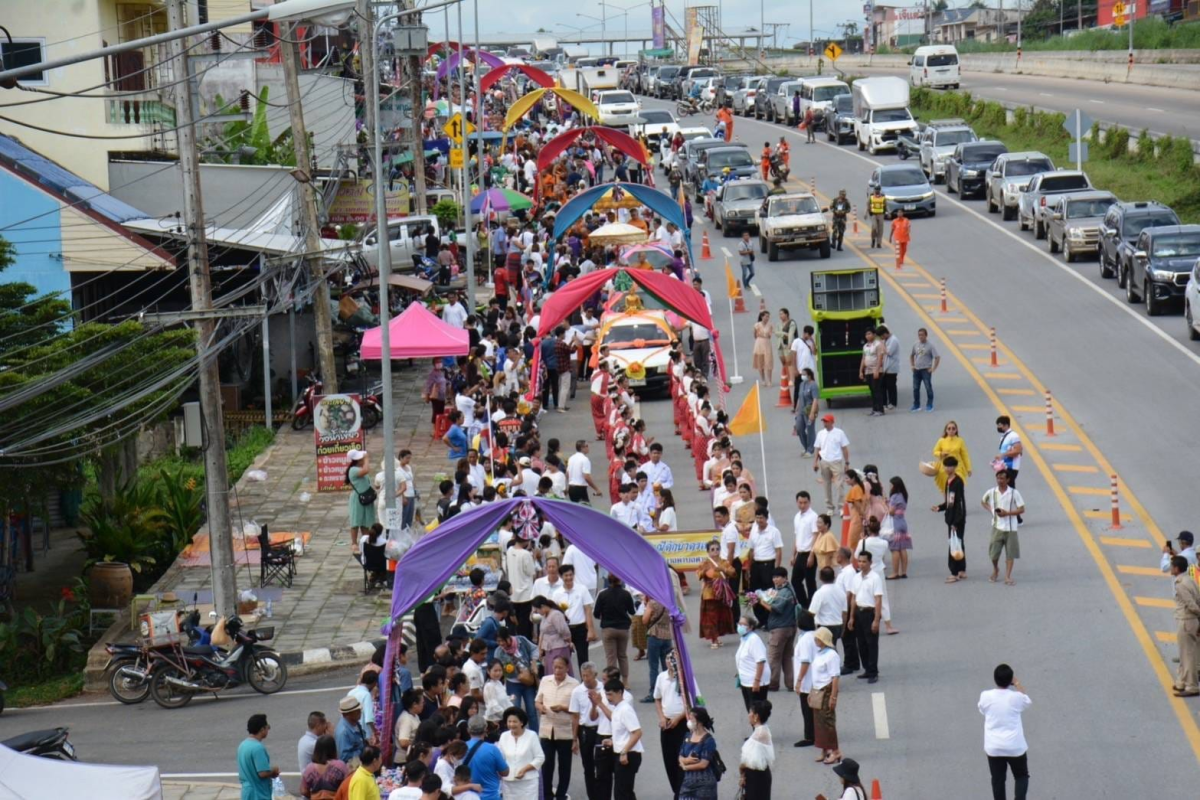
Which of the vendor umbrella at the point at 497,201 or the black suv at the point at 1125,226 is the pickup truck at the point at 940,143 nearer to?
the vendor umbrella at the point at 497,201

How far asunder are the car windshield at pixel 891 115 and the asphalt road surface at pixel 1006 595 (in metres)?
24.7

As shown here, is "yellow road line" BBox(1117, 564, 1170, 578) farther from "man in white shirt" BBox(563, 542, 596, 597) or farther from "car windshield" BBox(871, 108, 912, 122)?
"car windshield" BBox(871, 108, 912, 122)

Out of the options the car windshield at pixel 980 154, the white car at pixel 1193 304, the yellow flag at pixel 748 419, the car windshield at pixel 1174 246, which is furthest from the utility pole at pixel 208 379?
the car windshield at pixel 980 154

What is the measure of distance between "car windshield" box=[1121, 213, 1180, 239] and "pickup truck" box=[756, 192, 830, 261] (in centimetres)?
810

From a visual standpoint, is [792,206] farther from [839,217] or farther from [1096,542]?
[1096,542]

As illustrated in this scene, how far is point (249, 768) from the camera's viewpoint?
14633 mm

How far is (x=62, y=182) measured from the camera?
111 feet

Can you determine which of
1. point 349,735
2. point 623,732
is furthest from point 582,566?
point 349,735

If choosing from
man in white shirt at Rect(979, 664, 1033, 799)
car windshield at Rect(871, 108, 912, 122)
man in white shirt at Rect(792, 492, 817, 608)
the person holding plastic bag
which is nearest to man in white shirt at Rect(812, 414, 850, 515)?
the person holding plastic bag

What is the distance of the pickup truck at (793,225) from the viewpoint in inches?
1713

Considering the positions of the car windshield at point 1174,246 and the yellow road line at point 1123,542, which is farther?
the car windshield at point 1174,246

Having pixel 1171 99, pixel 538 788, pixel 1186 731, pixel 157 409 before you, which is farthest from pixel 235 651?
pixel 1171 99

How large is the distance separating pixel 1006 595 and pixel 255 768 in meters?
10.2

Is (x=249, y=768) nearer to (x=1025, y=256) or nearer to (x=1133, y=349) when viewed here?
(x=1133, y=349)
